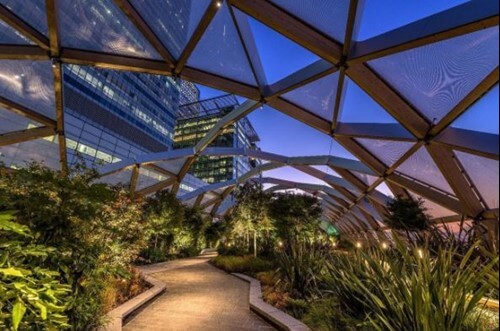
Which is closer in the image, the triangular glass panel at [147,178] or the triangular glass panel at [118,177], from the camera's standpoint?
the triangular glass panel at [118,177]

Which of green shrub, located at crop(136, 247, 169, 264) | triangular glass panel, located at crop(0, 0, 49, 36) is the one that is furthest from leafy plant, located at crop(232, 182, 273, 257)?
triangular glass panel, located at crop(0, 0, 49, 36)

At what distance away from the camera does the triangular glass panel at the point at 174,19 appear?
263 inches

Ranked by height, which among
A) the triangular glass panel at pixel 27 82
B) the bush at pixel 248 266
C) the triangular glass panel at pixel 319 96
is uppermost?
the triangular glass panel at pixel 27 82

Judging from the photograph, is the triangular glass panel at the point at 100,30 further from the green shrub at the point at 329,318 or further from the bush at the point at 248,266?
the bush at the point at 248,266

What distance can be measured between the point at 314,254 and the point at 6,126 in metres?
13.6

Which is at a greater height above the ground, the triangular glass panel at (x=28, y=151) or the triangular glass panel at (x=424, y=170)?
the triangular glass panel at (x=28, y=151)

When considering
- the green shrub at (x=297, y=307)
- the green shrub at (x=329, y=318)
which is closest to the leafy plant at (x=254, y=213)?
the green shrub at (x=297, y=307)

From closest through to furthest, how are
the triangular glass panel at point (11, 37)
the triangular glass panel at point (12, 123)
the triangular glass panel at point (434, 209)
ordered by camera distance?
the triangular glass panel at point (11, 37) < the triangular glass panel at point (12, 123) < the triangular glass panel at point (434, 209)

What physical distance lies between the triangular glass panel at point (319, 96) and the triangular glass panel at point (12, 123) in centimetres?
1146

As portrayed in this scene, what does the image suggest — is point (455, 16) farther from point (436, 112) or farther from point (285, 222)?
point (285, 222)

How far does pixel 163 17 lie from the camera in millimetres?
7117

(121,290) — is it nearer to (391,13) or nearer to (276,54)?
(276,54)

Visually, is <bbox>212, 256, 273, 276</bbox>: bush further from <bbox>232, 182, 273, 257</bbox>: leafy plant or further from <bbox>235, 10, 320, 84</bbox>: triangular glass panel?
<bbox>235, 10, 320, 84</bbox>: triangular glass panel

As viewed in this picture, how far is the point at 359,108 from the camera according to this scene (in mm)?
9070
